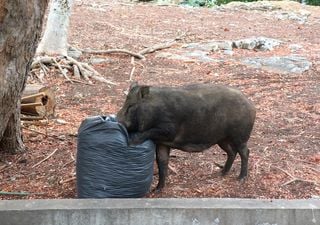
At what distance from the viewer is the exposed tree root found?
33.0 ft

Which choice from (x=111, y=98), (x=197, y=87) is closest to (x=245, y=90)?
(x=111, y=98)

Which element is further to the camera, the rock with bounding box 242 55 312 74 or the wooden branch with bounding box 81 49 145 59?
the wooden branch with bounding box 81 49 145 59

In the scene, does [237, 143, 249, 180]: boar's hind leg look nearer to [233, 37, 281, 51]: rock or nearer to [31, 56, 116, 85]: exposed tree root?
[31, 56, 116, 85]: exposed tree root

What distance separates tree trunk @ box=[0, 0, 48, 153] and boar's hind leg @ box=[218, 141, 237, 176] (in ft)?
6.26

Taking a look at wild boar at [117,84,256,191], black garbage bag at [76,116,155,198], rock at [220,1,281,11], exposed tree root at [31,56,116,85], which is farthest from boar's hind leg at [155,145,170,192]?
rock at [220,1,281,11]

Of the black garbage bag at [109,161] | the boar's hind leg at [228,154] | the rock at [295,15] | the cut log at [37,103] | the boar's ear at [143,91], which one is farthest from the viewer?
the rock at [295,15]

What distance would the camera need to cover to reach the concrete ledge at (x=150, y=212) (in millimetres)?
4422

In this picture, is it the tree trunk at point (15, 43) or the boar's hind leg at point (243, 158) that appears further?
the boar's hind leg at point (243, 158)

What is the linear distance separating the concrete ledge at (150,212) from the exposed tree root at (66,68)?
5528 mm

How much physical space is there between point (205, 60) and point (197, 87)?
6847 millimetres

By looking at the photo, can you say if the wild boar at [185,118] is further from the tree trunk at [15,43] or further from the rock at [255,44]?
the rock at [255,44]

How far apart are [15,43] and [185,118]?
1.53m

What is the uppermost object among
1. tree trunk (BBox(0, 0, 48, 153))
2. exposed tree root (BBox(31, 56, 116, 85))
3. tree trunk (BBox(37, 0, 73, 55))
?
tree trunk (BBox(0, 0, 48, 153))

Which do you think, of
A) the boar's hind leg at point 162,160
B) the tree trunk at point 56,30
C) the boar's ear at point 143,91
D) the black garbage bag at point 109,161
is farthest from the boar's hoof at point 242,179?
the tree trunk at point 56,30
